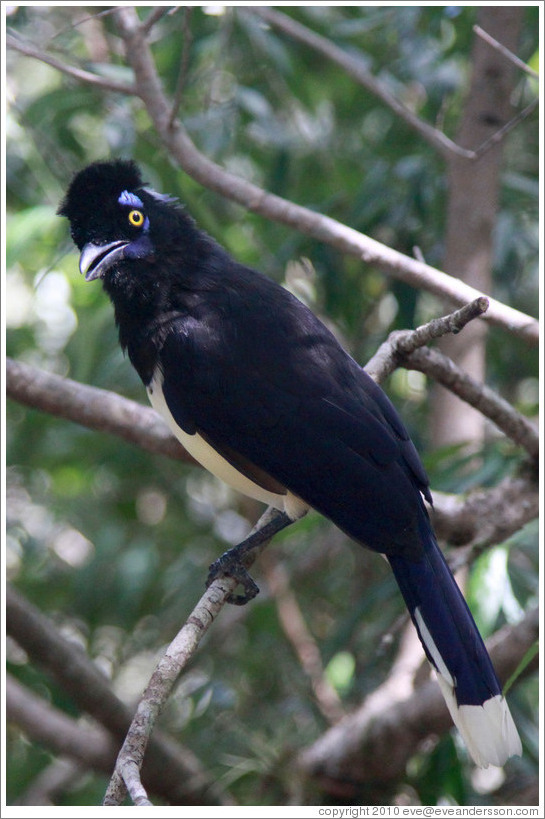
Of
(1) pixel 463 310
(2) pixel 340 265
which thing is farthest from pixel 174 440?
(1) pixel 463 310

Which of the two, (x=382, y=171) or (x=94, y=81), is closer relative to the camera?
(x=94, y=81)

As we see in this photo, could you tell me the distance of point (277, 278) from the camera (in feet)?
14.5

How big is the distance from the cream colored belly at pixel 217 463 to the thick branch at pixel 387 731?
1.13 meters

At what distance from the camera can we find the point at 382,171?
13.3 ft

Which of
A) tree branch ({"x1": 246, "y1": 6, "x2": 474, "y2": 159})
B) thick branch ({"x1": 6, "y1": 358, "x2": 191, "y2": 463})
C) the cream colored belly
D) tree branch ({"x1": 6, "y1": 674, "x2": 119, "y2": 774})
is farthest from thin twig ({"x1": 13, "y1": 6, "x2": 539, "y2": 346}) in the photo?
tree branch ({"x1": 6, "y1": 674, "x2": 119, "y2": 774})

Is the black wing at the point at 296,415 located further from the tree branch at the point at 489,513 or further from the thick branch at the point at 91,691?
the thick branch at the point at 91,691

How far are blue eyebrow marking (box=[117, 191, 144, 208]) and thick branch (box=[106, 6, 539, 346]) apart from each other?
0.23 meters

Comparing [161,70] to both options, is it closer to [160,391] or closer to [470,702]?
[160,391]

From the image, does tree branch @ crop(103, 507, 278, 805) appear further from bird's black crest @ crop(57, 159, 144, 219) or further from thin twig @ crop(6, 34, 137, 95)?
thin twig @ crop(6, 34, 137, 95)

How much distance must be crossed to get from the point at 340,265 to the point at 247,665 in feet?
6.82

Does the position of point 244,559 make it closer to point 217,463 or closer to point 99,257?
point 217,463

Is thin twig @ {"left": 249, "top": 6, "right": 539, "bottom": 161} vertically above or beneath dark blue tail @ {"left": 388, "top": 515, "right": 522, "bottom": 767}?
above

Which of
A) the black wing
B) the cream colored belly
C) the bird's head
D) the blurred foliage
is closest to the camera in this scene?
the black wing

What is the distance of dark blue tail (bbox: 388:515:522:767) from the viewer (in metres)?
2.73
